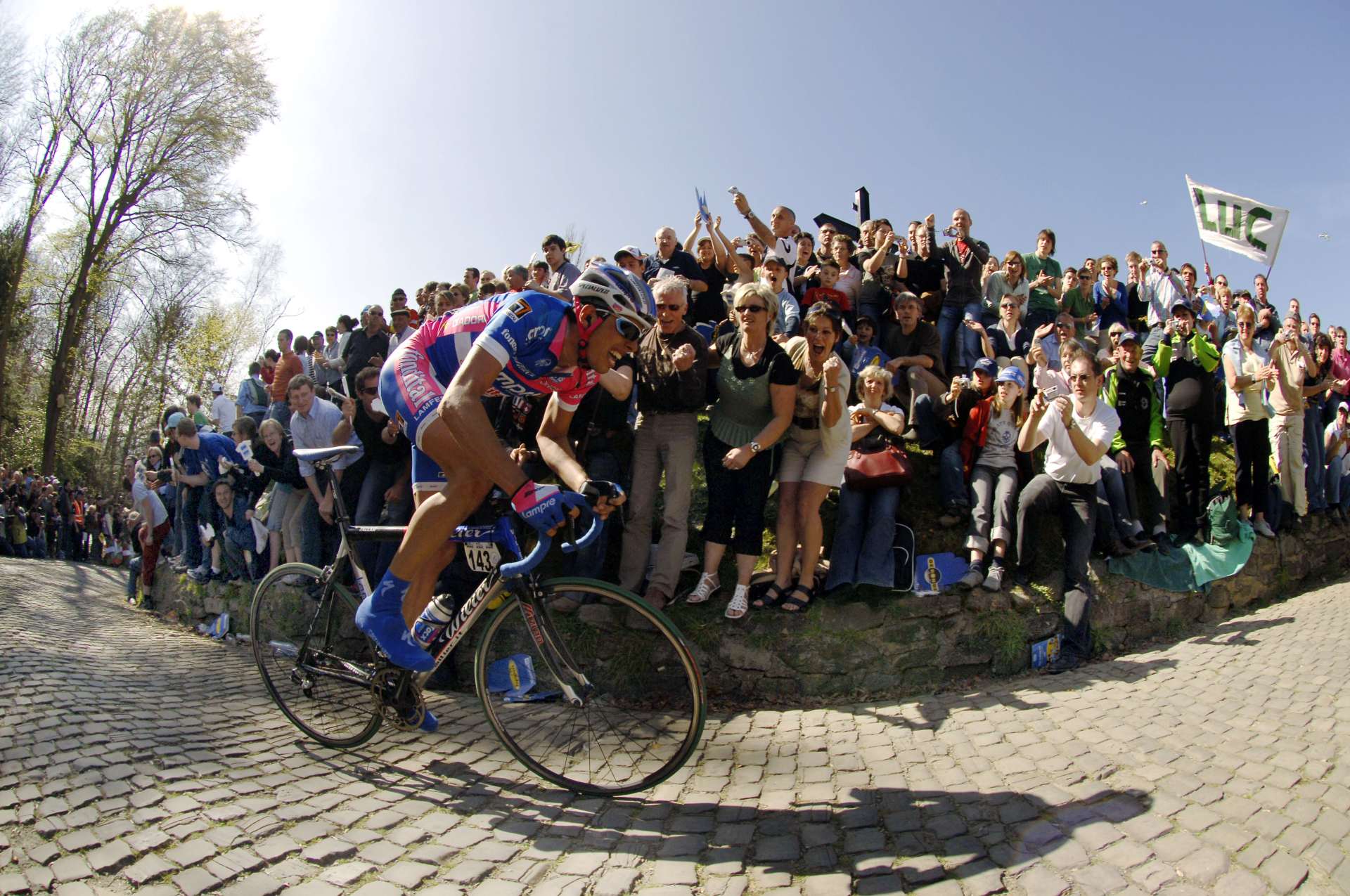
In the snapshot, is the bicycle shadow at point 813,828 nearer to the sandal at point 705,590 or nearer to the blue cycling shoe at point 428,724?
the blue cycling shoe at point 428,724

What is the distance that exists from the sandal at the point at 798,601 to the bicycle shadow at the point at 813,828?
1.64 m

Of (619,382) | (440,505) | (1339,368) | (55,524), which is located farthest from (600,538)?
(55,524)

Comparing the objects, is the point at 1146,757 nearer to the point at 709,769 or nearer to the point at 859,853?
the point at 859,853

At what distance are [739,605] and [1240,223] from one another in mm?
11766

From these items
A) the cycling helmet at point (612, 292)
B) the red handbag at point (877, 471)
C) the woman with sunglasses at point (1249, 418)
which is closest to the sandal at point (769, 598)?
the red handbag at point (877, 471)

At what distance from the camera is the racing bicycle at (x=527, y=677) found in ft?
10.8

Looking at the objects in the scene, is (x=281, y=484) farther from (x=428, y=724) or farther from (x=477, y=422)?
(x=477, y=422)

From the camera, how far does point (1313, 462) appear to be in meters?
7.75

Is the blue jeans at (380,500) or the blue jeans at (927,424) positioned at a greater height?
the blue jeans at (927,424)

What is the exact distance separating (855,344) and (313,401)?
17.5 feet

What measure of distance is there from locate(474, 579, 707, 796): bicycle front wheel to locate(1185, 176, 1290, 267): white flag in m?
12.8

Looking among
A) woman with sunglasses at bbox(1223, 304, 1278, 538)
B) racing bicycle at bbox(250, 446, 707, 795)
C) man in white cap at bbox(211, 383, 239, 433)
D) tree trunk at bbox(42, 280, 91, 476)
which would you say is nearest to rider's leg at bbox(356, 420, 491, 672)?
racing bicycle at bbox(250, 446, 707, 795)

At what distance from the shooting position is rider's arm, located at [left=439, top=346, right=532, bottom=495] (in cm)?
316

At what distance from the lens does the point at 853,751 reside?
385 centimetres
